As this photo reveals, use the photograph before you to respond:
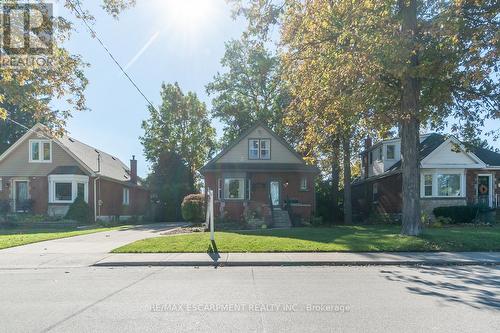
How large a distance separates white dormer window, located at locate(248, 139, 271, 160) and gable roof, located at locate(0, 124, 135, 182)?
1211 centimetres

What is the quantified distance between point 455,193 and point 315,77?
53.7 ft

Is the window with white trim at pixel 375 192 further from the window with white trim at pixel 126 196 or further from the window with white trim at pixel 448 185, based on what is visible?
the window with white trim at pixel 126 196

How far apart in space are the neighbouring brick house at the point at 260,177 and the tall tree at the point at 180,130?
1707 centimetres

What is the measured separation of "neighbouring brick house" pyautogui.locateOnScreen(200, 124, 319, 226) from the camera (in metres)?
29.0

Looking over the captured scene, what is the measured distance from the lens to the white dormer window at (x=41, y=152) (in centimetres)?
3388

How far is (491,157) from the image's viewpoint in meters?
31.1

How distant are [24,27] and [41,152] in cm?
2343

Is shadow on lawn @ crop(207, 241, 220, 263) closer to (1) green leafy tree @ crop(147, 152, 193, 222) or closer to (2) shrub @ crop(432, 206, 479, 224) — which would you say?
(2) shrub @ crop(432, 206, 479, 224)

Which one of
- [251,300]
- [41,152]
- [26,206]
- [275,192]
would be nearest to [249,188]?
[275,192]

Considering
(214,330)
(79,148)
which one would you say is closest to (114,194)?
(79,148)

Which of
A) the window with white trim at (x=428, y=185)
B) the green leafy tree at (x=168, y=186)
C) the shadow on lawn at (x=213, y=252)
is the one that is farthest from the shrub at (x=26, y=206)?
the window with white trim at (x=428, y=185)

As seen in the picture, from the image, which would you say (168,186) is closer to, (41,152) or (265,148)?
(41,152)

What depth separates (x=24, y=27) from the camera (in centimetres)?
1267

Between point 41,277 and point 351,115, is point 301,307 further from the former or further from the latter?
point 351,115
